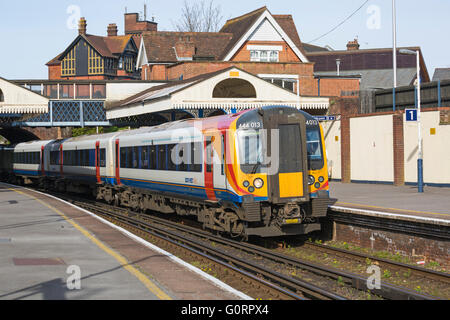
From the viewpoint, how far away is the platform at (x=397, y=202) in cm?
1491

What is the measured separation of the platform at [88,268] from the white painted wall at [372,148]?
42.7 ft

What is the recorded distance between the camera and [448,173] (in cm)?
2284

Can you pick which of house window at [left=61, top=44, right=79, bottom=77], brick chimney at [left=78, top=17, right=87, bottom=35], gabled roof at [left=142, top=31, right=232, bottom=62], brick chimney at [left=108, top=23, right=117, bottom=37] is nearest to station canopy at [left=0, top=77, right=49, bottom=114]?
gabled roof at [left=142, top=31, right=232, bottom=62]

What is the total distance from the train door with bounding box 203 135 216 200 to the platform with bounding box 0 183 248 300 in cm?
238

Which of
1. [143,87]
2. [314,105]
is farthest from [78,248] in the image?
[143,87]

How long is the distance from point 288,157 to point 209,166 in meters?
2.17

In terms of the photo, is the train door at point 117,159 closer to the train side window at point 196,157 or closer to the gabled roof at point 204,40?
the train side window at point 196,157

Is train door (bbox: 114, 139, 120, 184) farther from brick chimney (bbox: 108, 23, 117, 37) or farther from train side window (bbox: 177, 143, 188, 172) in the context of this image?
brick chimney (bbox: 108, 23, 117, 37)

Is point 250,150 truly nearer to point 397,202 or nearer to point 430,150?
point 397,202

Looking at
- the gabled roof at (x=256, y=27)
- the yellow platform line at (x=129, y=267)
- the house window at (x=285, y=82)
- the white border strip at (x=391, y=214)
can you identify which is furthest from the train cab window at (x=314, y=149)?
the gabled roof at (x=256, y=27)

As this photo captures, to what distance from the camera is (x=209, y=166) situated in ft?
52.6

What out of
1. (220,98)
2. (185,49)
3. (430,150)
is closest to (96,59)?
(185,49)

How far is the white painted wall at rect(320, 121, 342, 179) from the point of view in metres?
29.7
